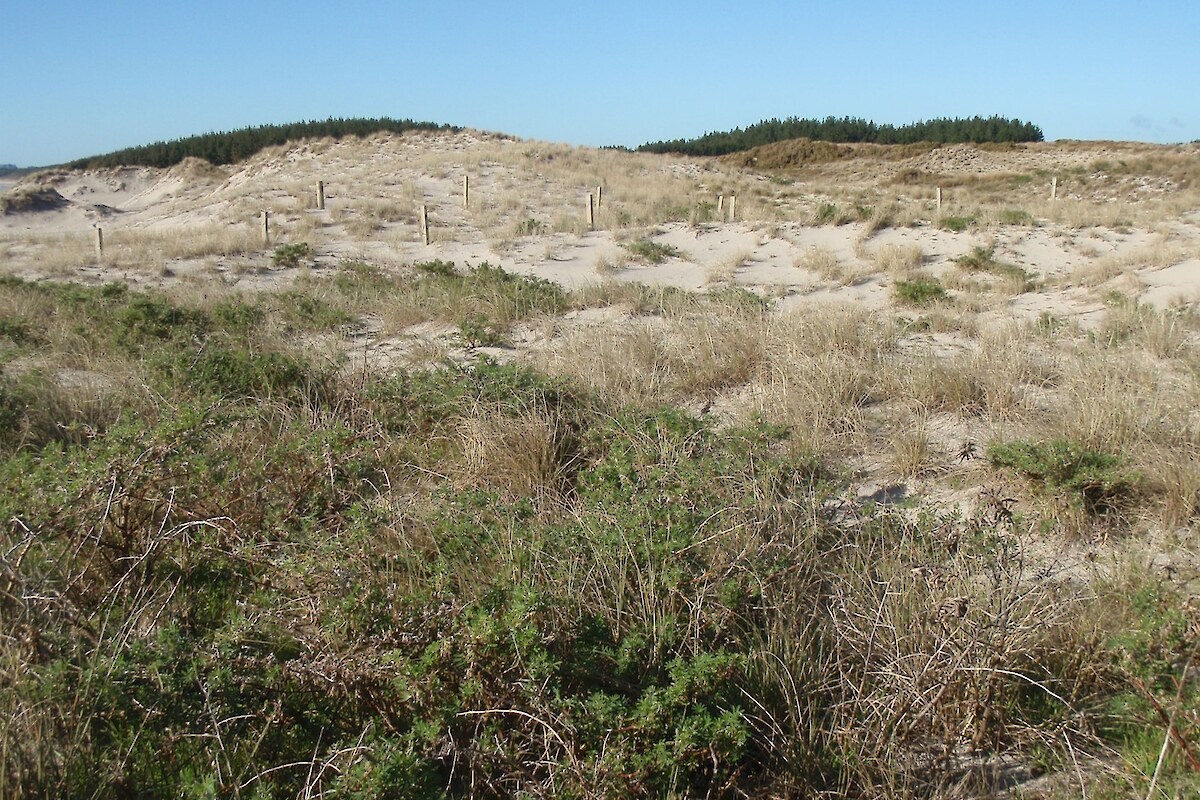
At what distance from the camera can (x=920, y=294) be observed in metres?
10.2

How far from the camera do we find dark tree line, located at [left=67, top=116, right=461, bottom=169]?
56031mm

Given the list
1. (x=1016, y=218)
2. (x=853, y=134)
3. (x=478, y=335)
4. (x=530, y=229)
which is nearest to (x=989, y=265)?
(x=1016, y=218)

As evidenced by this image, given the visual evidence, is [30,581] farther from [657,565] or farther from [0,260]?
[0,260]

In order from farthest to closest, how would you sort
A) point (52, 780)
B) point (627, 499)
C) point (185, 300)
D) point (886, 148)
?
point (886, 148)
point (185, 300)
point (627, 499)
point (52, 780)

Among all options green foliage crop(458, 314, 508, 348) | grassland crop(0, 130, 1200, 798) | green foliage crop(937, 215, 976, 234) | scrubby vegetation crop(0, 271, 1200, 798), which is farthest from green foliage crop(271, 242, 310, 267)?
green foliage crop(937, 215, 976, 234)

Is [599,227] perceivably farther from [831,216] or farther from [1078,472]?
[1078,472]

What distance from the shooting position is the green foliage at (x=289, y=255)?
1506 cm

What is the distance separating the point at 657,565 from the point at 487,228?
18.5m

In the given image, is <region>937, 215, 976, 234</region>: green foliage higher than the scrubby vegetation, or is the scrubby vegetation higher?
<region>937, 215, 976, 234</region>: green foliage

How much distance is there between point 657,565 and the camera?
3.21m

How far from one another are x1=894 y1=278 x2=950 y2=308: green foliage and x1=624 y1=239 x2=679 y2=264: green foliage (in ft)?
16.6

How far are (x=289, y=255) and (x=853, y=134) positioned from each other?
180 ft

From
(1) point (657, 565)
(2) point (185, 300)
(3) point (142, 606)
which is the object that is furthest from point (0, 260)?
(1) point (657, 565)

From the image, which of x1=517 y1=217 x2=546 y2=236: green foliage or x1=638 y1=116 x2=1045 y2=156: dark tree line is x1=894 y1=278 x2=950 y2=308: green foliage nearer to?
x1=517 y1=217 x2=546 y2=236: green foliage
